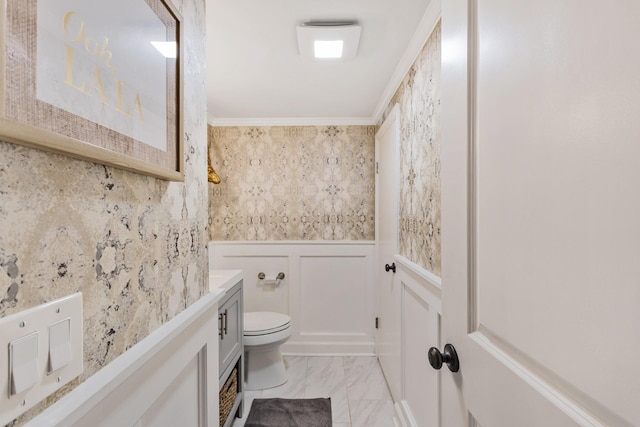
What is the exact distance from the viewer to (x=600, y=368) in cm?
40

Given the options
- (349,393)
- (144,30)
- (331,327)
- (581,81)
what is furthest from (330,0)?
(331,327)

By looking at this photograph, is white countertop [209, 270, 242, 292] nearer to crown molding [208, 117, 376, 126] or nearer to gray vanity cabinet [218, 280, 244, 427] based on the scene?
gray vanity cabinet [218, 280, 244, 427]

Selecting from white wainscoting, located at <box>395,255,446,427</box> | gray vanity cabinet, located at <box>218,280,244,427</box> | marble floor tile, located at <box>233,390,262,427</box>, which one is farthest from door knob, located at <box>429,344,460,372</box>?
marble floor tile, located at <box>233,390,262,427</box>

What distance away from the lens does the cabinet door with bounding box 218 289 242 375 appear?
172cm

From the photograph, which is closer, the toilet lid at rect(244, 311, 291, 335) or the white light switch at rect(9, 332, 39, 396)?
the white light switch at rect(9, 332, 39, 396)

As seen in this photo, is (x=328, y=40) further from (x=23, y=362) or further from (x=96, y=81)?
(x=23, y=362)

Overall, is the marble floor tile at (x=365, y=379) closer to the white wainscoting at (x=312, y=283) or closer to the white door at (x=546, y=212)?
the white wainscoting at (x=312, y=283)

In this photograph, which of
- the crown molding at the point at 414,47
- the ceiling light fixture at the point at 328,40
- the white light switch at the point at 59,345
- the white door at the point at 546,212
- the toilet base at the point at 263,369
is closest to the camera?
the white door at the point at 546,212

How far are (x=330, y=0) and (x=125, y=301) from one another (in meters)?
1.34

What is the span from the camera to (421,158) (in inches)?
64.8

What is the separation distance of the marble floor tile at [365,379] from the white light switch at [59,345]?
2.19m

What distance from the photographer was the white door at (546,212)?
37 centimetres

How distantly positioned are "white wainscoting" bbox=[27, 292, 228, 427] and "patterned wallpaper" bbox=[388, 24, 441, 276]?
0.98 meters

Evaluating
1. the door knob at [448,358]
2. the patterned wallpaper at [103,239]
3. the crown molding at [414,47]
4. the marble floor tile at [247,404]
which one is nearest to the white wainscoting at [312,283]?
the marble floor tile at [247,404]
